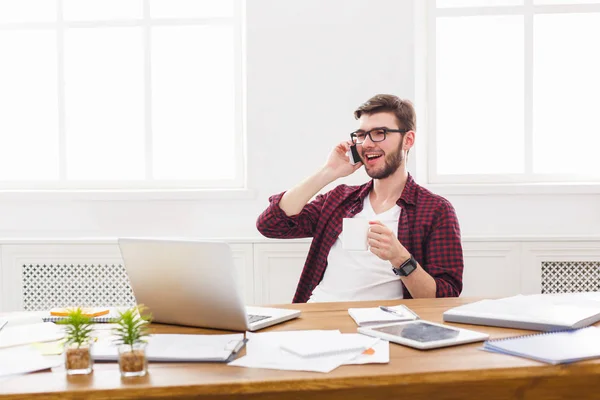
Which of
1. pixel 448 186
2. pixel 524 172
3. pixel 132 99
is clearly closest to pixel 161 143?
pixel 132 99

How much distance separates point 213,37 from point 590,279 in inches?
84.3

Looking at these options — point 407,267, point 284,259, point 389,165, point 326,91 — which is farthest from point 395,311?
point 326,91

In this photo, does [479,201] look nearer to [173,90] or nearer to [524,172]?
[524,172]

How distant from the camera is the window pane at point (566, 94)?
3.24m

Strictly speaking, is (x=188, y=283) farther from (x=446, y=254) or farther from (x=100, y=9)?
(x=100, y=9)

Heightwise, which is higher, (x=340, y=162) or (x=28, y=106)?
(x=28, y=106)

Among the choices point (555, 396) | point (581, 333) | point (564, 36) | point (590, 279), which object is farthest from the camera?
point (564, 36)

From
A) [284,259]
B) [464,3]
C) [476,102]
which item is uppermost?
[464,3]

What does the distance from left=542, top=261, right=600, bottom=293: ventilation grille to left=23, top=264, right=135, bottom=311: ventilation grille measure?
1.95 m

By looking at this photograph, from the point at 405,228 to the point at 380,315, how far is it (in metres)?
0.70

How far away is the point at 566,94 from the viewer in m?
3.26

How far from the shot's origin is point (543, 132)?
10.8ft

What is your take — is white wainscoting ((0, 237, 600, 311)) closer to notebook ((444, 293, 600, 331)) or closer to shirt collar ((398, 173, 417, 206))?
shirt collar ((398, 173, 417, 206))

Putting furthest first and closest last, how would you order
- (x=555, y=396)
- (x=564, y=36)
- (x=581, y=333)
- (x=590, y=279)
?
(x=564, y=36)
(x=590, y=279)
(x=581, y=333)
(x=555, y=396)
